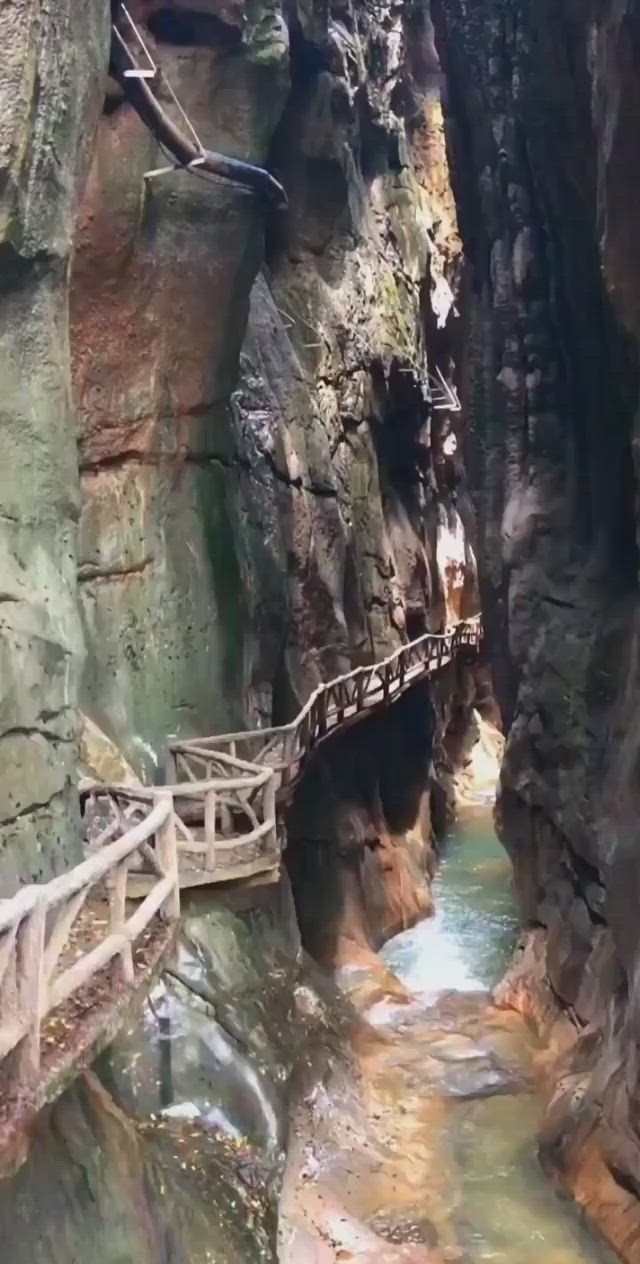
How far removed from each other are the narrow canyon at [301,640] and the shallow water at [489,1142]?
0.06m

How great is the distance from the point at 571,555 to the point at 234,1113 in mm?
9939

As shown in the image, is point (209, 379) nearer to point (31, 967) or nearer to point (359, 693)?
point (359, 693)

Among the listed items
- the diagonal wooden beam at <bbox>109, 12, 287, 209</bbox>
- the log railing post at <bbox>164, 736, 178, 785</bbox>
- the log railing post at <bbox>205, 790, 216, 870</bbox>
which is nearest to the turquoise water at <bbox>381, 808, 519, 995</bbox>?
the log railing post at <bbox>164, 736, 178, 785</bbox>

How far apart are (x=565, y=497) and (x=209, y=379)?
597cm

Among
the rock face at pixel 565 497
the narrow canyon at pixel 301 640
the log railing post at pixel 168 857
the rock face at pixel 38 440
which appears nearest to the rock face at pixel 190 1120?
the narrow canyon at pixel 301 640

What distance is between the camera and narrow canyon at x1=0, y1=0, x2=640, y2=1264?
7512 millimetres

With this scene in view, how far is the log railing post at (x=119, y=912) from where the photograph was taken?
5785 millimetres

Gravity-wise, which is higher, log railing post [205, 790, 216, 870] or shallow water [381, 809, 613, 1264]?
log railing post [205, 790, 216, 870]

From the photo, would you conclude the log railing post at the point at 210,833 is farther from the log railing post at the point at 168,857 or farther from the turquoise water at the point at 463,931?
the turquoise water at the point at 463,931

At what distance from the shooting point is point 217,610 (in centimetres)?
1509

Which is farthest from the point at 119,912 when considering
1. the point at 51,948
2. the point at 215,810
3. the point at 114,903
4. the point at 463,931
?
the point at 463,931

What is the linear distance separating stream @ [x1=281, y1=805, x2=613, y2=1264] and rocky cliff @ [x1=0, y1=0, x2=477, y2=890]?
454cm

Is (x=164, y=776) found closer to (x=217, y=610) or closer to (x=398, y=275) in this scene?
(x=217, y=610)

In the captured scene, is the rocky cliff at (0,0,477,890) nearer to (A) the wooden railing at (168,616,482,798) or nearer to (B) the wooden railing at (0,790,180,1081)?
(A) the wooden railing at (168,616,482,798)
